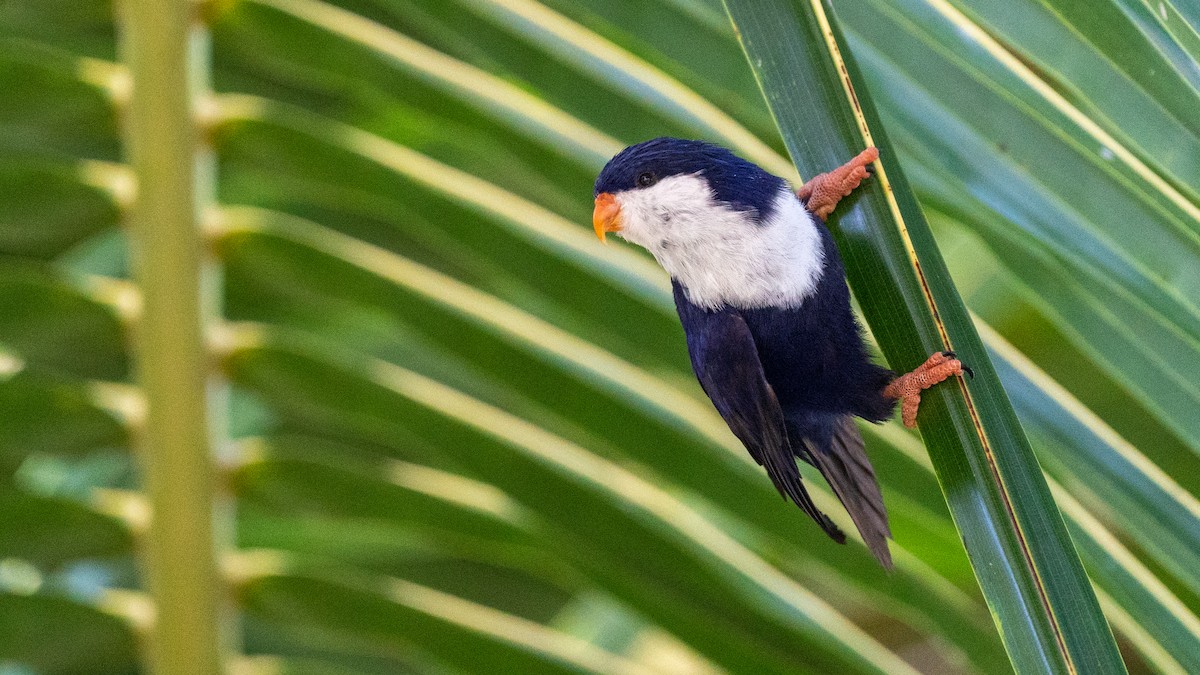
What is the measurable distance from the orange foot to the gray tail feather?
147mm

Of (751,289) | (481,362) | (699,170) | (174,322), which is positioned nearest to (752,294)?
(751,289)

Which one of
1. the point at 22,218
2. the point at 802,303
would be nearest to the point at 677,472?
the point at 802,303

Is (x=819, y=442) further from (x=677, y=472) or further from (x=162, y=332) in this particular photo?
(x=162, y=332)

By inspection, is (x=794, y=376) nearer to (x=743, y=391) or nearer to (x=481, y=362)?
(x=743, y=391)

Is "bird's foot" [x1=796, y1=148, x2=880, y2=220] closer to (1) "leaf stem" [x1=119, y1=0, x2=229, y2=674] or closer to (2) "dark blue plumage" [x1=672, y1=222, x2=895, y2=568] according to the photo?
(2) "dark blue plumage" [x1=672, y1=222, x2=895, y2=568]

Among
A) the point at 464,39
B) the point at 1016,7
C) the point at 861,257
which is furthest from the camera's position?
the point at 464,39

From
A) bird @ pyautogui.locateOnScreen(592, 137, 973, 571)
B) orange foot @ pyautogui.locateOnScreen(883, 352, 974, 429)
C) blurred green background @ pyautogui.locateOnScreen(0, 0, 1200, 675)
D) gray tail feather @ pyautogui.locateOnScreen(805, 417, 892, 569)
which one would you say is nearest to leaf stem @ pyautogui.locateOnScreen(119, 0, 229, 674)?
blurred green background @ pyautogui.locateOnScreen(0, 0, 1200, 675)

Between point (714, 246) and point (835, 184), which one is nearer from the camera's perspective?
point (835, 184)

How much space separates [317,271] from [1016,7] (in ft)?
3.30

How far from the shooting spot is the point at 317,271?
151 cm

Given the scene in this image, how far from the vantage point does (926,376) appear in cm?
71

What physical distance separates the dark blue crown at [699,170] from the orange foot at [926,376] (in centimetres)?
19

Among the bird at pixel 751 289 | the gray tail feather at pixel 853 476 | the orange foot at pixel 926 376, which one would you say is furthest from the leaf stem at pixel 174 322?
the orange foot at pixel 926 376

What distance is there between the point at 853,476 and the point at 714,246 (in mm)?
260
